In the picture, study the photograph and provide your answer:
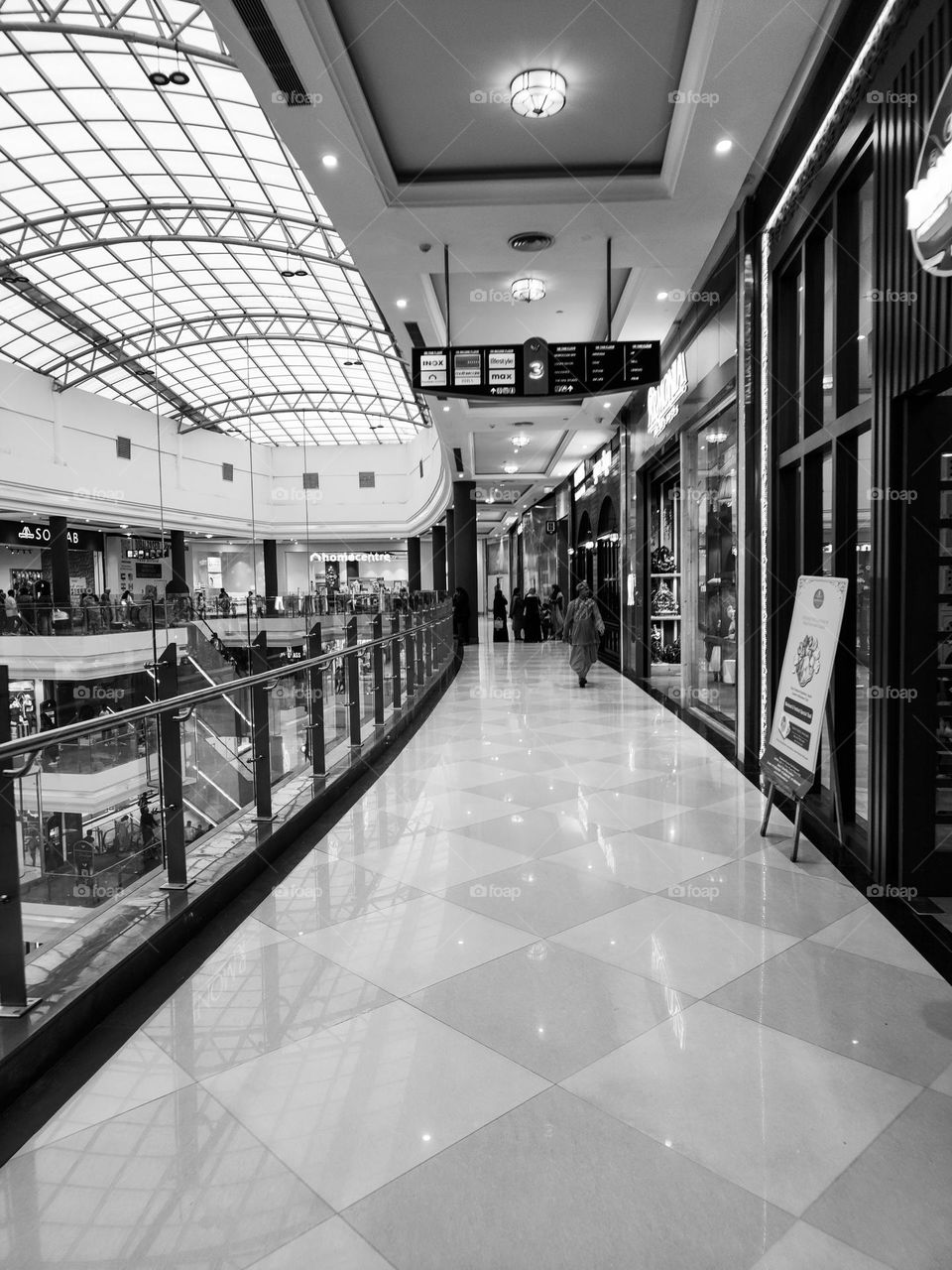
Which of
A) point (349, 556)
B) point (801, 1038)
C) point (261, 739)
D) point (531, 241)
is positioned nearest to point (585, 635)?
point (531, 241)

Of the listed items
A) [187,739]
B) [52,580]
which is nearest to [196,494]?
[52,580]

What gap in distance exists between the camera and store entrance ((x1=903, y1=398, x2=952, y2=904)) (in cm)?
302

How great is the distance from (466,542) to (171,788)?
665 inches

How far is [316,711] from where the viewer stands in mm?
4867

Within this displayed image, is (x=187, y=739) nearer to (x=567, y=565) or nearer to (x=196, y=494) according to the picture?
(x=567, y=565)

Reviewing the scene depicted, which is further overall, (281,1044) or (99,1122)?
(281,1044)

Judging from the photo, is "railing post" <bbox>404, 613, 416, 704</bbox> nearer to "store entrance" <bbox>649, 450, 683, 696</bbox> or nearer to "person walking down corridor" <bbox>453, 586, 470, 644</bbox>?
"store entrance" <bbox>649, 450, 683, 696</bbox>

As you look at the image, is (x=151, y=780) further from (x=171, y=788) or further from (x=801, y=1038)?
(x=801, y=1038)

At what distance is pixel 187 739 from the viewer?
3.18 m

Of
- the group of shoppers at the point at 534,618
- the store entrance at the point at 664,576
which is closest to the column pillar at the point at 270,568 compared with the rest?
the group of shoppers at the point at 534,618

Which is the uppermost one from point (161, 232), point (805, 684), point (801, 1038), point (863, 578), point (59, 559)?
point (161, 232)

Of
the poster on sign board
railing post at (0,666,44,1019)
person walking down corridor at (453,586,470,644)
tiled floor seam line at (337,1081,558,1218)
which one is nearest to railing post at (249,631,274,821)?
railing post at (0,666,44,1019)

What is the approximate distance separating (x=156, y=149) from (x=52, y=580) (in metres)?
12.8

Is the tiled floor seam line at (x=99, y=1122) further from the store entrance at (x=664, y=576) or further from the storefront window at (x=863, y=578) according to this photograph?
the store entrance at (x=664, y=576)
